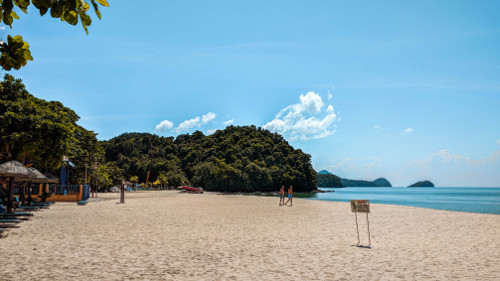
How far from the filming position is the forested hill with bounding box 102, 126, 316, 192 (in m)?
92.9

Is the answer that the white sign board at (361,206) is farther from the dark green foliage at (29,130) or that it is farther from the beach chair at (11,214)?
the dark green foliage at (29,130)

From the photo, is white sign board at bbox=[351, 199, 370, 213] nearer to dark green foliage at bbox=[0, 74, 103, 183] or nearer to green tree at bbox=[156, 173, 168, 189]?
dark green foliage at bbox=[0, 74, 103, 183]

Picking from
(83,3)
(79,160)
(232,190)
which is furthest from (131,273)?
(232,190)

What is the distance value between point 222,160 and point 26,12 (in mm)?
92316

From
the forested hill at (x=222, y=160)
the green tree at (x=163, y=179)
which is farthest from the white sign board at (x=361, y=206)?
the green tree at (x=163, y=179)

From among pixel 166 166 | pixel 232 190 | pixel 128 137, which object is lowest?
pixel 232 190

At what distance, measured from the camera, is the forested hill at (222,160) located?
9288 cm

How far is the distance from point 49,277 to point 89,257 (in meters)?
1.62

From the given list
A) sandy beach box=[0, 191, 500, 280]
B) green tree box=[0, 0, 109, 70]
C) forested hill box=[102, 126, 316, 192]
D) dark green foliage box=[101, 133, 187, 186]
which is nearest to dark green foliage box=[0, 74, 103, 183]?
sandy beach box=[0, 191, 500, 280]

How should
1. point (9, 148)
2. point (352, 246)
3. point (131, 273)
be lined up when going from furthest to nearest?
point (9, 148), point (352, 246), point (131, 273)

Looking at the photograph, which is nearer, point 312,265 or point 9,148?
point 312,265

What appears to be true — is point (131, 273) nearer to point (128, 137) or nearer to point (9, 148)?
point (9, 148)

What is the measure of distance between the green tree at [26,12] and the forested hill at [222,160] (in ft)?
286

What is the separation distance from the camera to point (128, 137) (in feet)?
435
